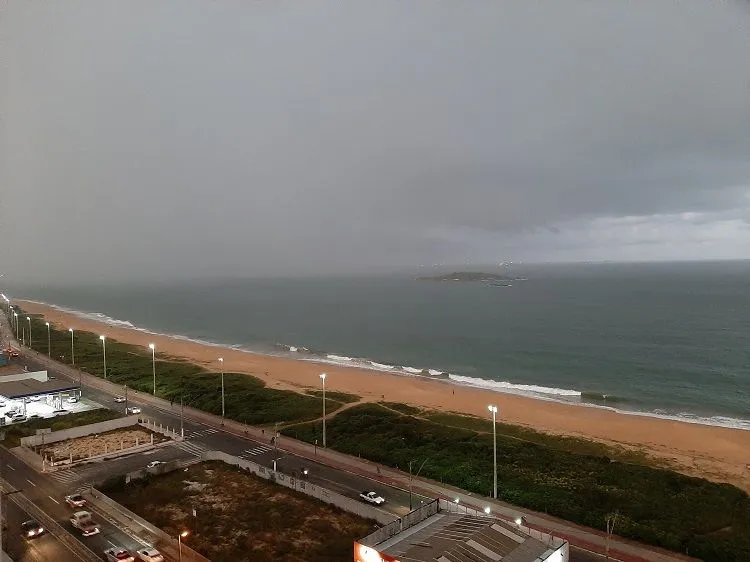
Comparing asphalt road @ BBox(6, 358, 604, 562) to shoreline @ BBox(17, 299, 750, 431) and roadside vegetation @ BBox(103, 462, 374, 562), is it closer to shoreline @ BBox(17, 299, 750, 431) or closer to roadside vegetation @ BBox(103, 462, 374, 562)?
roadside vegetation @ BBox(103, 462, 374, 562)

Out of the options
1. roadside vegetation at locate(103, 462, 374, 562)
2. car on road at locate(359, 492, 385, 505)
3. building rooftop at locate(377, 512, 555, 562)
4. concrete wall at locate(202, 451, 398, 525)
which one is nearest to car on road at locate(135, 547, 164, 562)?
roadside vegetation at locate(103, 462, 374, 562)

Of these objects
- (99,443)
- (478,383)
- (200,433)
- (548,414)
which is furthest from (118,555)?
(478,383)

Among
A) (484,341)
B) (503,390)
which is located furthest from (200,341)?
(503,390)

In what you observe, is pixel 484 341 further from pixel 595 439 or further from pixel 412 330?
pixel 595 439

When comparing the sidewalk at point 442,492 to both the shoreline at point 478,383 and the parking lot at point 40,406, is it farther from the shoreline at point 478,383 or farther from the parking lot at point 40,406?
the shoreline at point 478,383

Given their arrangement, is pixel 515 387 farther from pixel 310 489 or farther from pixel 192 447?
pixel 310 489
